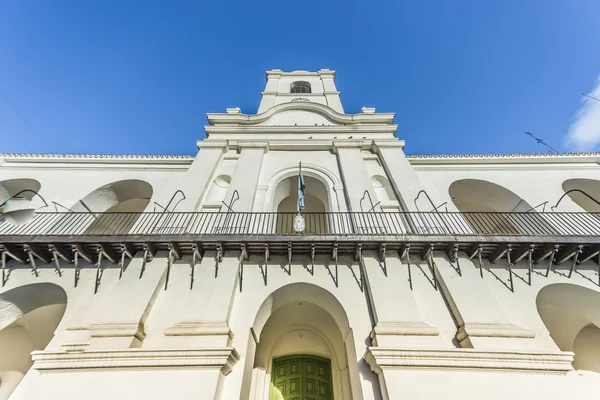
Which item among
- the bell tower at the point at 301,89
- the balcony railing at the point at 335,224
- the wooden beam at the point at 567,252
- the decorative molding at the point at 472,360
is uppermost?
the bell tower at the point at 301,89

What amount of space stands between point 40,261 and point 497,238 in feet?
38.3

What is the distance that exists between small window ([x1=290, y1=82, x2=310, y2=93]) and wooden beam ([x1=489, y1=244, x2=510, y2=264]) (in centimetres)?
1587

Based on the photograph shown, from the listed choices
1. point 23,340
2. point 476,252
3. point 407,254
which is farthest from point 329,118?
point 23,340

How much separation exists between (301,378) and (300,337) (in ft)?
3.59

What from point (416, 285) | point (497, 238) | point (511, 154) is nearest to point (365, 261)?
point (416, 285)

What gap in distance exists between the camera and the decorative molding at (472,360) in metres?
4.54

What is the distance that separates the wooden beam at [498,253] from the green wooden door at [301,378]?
5.58 meters

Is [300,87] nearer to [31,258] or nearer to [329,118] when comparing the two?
[329,118]

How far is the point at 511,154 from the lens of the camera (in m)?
11.0

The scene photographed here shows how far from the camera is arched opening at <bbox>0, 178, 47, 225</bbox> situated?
16.6 feet

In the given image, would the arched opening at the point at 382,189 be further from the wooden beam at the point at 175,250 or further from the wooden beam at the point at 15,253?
the wooden beam at the point at 15,253

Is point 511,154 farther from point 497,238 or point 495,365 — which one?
point 495,365

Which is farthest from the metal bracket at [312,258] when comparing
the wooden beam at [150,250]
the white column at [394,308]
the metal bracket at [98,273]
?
the metal bracket at [98,273]

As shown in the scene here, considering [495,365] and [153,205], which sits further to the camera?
[153,205]
